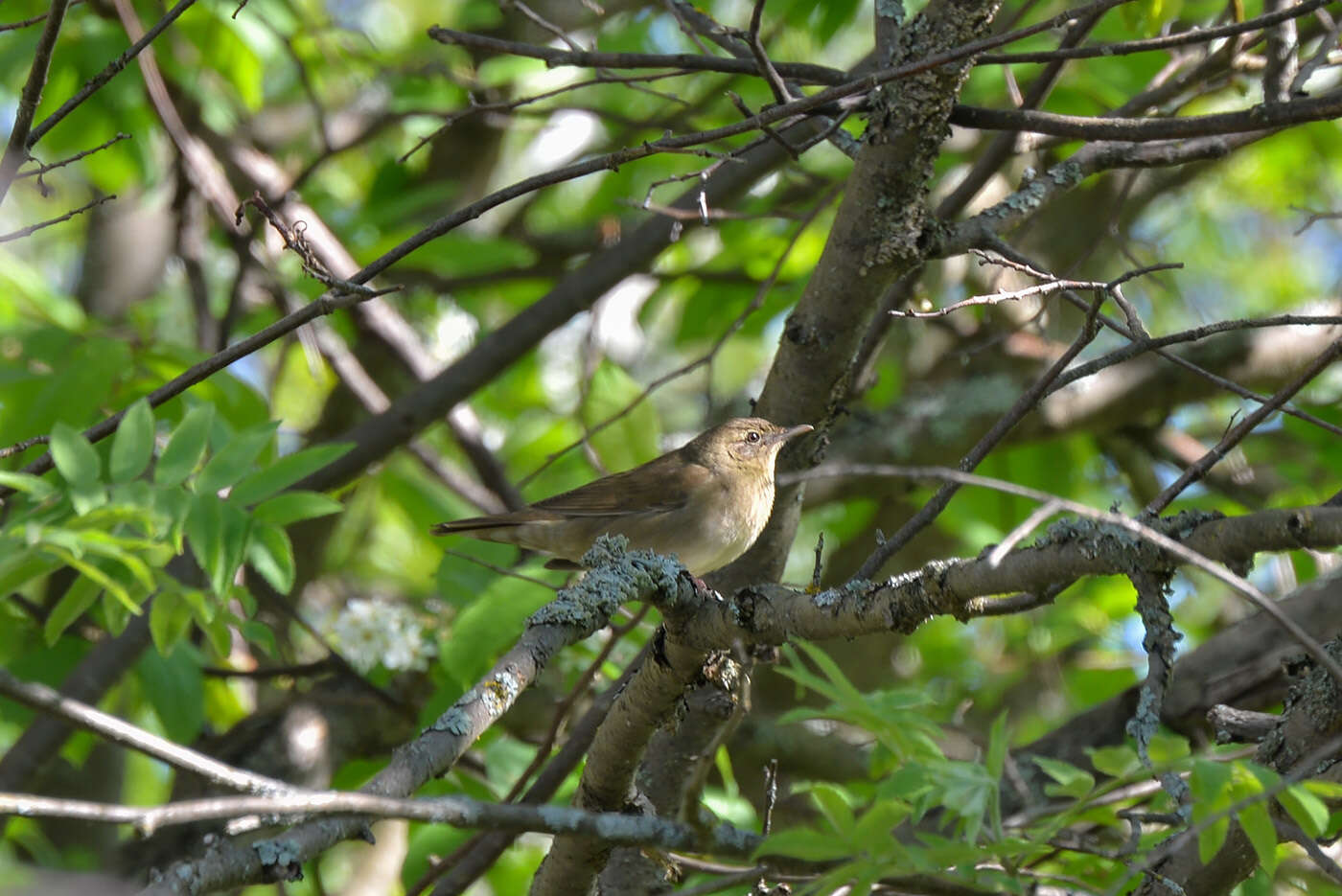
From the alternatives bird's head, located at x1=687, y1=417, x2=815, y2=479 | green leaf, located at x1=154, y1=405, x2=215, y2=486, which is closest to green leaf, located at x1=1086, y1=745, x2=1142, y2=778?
bird's head, located at x1=687, y1=417, x2=815, y2=479

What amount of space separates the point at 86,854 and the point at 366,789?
456 centimetres

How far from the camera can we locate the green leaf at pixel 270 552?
2943 mm

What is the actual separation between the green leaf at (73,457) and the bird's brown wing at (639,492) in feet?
8.37

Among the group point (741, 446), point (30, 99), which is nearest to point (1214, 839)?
point (30, 99)

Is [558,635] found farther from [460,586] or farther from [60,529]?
[460,586]

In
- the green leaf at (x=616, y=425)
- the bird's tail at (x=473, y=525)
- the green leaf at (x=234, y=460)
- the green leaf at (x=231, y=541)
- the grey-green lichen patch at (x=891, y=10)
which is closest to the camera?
the green leaf at (x=231, y=541)

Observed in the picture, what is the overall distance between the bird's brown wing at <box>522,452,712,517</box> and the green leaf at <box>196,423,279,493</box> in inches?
82.5

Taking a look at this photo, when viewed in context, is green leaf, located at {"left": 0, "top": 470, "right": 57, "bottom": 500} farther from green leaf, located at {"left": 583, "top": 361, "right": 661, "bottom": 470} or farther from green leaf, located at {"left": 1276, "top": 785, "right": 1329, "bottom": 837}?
green leaf, located at {"left": 583, "top": 361, "right": 661, "bottom": 470}

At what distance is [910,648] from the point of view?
7.42 meters

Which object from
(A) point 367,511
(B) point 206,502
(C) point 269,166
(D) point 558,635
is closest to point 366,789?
(D) point 558,635

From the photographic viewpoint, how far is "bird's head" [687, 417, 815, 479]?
4129mm

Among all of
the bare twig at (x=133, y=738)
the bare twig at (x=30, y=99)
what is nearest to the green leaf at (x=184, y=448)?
the bare twig at (x=30, y=99)

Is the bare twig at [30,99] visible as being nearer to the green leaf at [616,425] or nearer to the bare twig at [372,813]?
the bare twig at [372,813]

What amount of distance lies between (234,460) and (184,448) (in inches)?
5.4
